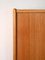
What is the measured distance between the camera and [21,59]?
4.98 ft

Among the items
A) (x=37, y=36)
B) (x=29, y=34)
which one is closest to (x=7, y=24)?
(x=29, y=34)

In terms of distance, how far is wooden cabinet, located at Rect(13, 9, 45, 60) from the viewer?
4.87 feet

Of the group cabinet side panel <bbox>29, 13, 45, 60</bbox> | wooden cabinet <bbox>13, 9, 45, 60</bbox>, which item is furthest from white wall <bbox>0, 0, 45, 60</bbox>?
cabinet side panel <bbox>29, 13, 45, 60</bbox>

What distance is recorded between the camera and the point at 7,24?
1.55 metres

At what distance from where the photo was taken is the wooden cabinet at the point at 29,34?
149 cm

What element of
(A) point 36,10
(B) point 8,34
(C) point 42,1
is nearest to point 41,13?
(A) point 36,10

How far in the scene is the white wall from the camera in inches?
60.6

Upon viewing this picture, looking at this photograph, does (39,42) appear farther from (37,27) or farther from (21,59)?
(21,59)

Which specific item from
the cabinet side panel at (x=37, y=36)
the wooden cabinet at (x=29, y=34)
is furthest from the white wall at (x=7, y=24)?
the cabinet side panel at (x=37, y=36)

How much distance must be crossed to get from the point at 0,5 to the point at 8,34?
44cm

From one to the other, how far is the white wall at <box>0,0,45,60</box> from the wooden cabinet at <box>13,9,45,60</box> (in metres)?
0.08

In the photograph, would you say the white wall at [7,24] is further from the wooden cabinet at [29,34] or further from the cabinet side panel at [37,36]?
the cabinet side panel at [37,36]

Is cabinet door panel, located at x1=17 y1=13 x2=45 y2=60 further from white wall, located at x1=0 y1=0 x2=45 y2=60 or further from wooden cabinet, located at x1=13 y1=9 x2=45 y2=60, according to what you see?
white wall, located at x1=0 y1=0 x2=45 y2=60

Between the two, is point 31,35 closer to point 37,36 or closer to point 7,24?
point 37,36
